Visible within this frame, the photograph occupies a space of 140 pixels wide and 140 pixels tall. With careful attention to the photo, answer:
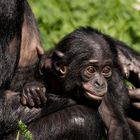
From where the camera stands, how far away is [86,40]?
8289mm

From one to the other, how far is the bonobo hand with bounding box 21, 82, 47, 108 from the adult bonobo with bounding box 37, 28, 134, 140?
12.9 inches

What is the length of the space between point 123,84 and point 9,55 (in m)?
1.17

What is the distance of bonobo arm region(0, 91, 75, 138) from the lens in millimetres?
7918

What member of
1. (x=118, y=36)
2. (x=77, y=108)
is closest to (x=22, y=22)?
(x=77, y=108)

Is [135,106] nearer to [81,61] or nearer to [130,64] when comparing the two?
[130,64]

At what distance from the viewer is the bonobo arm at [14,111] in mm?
7918

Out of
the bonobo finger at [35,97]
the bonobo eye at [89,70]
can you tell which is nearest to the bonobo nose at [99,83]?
the bonobo eye at [89,70]

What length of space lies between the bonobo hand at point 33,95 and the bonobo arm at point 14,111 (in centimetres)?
4

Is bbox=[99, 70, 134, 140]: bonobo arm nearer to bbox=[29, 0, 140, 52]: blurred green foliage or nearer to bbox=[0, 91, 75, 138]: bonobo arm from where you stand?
bbox=[0, 91, 75, 138]: bonobo arm

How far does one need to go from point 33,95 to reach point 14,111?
194 mm

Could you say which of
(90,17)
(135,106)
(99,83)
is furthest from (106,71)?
(90,17)

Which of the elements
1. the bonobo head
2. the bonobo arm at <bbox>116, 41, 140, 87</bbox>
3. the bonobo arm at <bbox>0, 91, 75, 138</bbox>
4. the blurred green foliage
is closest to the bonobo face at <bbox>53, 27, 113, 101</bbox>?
the bonobo head

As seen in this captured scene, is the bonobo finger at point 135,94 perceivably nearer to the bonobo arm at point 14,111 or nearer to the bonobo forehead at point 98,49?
the bonobo forehead at point 98,49

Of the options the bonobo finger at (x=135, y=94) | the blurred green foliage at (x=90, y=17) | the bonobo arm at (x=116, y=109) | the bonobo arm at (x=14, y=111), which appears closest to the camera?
the bonobo arm at (x=14, y=111)
